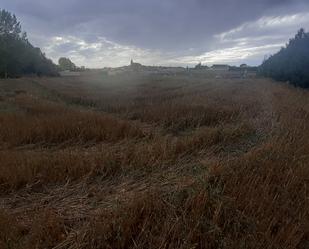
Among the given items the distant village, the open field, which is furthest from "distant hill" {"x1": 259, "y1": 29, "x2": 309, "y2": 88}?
the open field

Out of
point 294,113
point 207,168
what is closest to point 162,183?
point 207,168

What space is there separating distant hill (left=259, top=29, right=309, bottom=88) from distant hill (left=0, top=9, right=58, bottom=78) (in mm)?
34879

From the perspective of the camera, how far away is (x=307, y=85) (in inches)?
951

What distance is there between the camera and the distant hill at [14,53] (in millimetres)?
43634

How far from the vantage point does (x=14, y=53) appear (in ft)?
153

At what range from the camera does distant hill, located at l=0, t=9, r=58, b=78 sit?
43634mm

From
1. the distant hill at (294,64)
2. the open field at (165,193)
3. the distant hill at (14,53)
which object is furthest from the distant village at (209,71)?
the open field at (165,193)

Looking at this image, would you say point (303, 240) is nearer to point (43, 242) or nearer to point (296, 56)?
point (43, 242)

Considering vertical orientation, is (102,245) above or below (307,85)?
above

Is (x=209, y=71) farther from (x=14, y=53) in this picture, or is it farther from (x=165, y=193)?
(x=165, y=193)

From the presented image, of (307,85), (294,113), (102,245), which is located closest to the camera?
(102,245)

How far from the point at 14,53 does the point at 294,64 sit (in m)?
39.4

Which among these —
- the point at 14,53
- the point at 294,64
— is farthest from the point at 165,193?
the point at 14,53

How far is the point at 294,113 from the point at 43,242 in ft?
28.3
